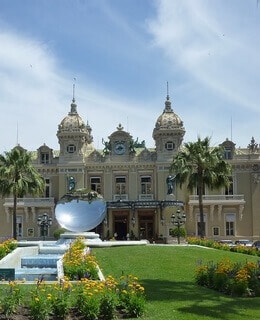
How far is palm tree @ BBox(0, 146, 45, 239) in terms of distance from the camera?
1769 inches

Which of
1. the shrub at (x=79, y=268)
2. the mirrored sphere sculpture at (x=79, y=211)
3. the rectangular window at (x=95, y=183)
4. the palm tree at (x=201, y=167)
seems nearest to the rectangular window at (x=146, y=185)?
the rectangular window at (x=95, y=183)

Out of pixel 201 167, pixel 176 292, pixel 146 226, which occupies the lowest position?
pixel 176 292

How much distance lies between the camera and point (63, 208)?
126 ft

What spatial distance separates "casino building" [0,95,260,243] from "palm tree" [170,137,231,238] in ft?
29.8

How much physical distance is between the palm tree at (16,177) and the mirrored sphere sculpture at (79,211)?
766cm

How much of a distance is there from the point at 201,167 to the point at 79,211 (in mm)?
12520

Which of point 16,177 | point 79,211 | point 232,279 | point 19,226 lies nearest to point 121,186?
point 19,226

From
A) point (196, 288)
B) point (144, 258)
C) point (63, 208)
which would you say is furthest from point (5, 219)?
point (196, 288)

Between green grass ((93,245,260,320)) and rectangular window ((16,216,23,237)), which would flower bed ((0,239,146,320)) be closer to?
green grass ((93,245,260,320))

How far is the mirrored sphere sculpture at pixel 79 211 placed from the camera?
3806cm

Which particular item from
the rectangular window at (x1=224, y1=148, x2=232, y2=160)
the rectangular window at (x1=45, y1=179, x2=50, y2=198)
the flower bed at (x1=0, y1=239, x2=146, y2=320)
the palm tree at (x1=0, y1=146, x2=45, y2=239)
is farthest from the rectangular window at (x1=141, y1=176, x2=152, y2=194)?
the flower bed at (x1=0, y1=239, x2=146, y2=320)

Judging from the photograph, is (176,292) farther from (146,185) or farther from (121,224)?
(121,224)

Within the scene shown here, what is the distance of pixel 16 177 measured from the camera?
4594 cm

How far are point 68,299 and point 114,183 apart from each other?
4675 cm
